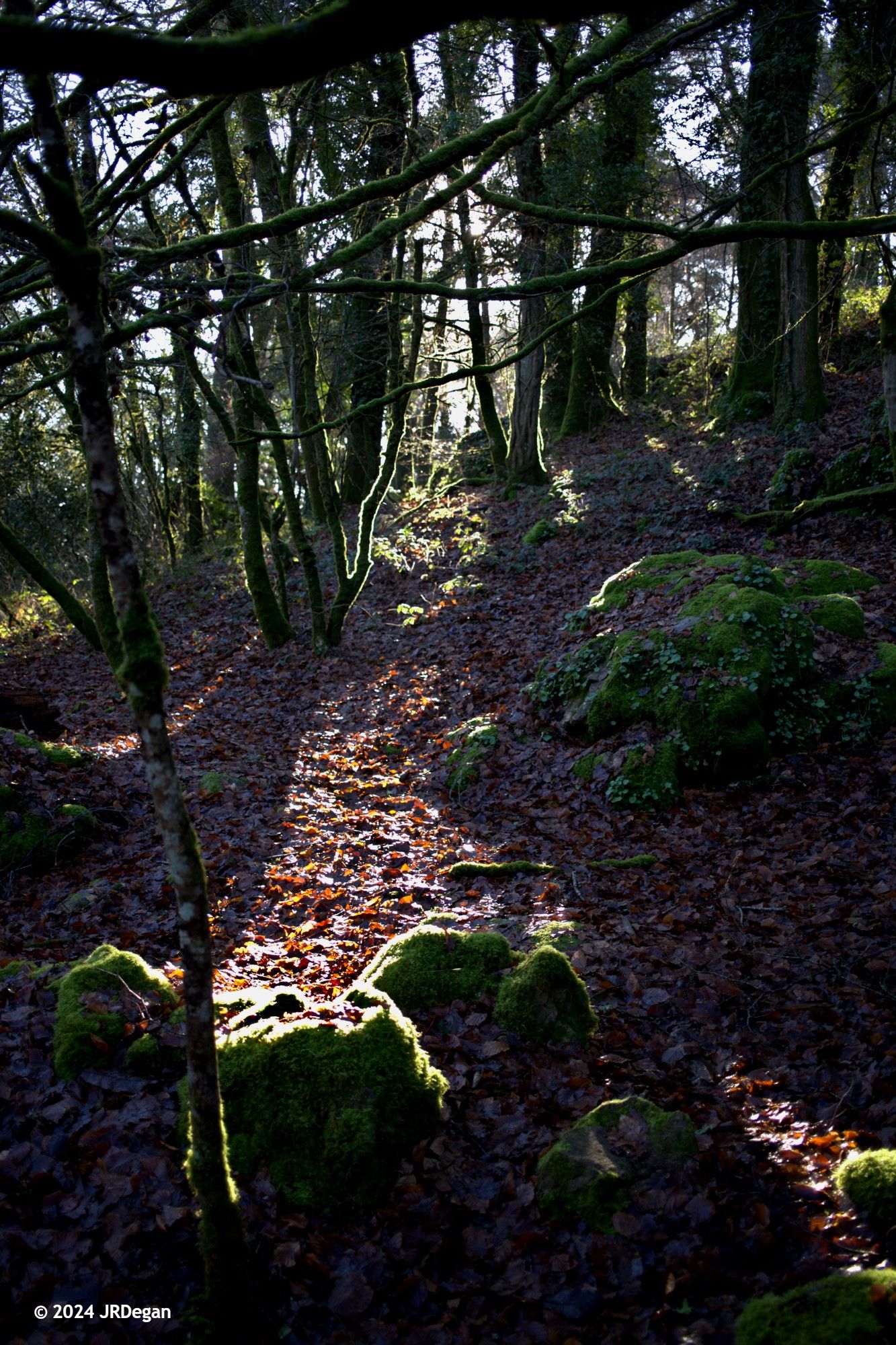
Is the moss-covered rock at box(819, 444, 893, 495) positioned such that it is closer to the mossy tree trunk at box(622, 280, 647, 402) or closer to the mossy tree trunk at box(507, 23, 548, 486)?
the mossy tree trunk at box(507, 23, 548, 486)

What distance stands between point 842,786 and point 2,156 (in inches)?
277

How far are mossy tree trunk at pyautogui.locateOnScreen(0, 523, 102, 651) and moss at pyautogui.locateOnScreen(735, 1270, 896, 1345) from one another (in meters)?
12.0

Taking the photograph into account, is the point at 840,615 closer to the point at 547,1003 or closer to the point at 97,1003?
the point at 547,1003

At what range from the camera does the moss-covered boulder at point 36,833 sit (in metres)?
6.36

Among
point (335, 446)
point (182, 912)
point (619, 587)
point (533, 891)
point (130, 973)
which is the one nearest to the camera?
point (182, 912)

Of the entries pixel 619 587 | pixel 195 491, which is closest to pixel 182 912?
pixel 619 587

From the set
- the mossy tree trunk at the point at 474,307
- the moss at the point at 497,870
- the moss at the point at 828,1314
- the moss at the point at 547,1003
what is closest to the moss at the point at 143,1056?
the moss at the point at 547,1003

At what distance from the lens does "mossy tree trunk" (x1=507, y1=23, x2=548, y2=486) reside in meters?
11.3

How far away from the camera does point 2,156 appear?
370 cm

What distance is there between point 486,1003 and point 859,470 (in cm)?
1011

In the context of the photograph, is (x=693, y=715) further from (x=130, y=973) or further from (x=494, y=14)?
(x=494, y=14)

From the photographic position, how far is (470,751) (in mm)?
8578

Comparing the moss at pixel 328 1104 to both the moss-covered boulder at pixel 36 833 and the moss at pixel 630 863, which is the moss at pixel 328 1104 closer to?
the moss at pixel 630 863

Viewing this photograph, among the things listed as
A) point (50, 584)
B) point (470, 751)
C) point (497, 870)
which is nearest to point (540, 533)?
point (470, 751)
